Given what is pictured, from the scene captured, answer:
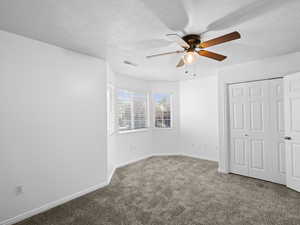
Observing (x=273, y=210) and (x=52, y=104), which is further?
(x=52, y=104)

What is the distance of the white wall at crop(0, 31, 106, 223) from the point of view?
6.93 ft

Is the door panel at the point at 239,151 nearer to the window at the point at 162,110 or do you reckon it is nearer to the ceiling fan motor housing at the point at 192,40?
the window at the point at 162,110

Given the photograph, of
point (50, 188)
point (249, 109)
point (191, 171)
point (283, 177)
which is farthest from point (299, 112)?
point (50, 188)

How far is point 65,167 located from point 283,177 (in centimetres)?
407

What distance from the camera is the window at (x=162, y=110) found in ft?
18.4

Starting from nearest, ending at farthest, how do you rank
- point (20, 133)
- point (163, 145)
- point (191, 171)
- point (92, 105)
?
point (20, 133)
point (92, 105)
point (191, 171)
point (163, 145)

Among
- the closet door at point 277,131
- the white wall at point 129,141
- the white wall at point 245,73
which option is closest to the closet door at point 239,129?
the white wall at point 245,73

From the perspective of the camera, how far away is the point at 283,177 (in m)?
3.10

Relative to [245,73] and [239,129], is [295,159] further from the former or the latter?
[245,73]

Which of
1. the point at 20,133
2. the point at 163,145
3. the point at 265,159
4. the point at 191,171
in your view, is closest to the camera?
the point at 20,133

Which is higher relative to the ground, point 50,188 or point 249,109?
point 249,109

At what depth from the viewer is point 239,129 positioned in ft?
12.1

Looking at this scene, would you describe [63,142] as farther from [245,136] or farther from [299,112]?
[299,112]

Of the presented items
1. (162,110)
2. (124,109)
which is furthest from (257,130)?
(124,109)
